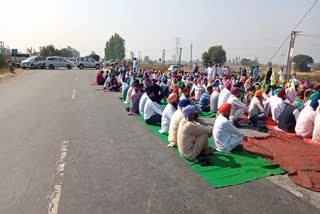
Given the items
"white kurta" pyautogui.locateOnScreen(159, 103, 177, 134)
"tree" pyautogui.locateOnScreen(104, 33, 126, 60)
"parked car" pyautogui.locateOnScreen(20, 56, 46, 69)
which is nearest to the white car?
"parked car" pyautogui.locateOnScreen(20, 56, 46, 69)

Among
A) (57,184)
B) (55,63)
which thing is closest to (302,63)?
(55,63)

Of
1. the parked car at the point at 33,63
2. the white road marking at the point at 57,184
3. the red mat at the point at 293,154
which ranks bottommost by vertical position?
the white road marking at the point at 57,184

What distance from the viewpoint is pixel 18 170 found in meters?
4.60

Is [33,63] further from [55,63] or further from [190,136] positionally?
[190,136]

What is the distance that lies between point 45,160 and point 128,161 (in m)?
1.61

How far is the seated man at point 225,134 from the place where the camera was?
215 inches

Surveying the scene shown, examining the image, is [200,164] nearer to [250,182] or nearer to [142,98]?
[250,182]

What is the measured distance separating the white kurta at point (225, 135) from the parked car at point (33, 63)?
33246mm

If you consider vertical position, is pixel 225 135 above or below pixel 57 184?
above

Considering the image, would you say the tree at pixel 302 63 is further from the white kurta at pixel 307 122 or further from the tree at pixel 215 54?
the white kurta at pixel 307 122

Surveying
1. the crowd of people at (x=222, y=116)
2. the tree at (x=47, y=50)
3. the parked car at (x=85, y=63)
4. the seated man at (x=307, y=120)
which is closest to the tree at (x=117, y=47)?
the tree at (x=47, y=50)

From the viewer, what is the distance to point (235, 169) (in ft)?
15.6

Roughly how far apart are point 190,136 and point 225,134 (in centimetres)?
90

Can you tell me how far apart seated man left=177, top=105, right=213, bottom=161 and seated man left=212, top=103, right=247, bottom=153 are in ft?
1.56
